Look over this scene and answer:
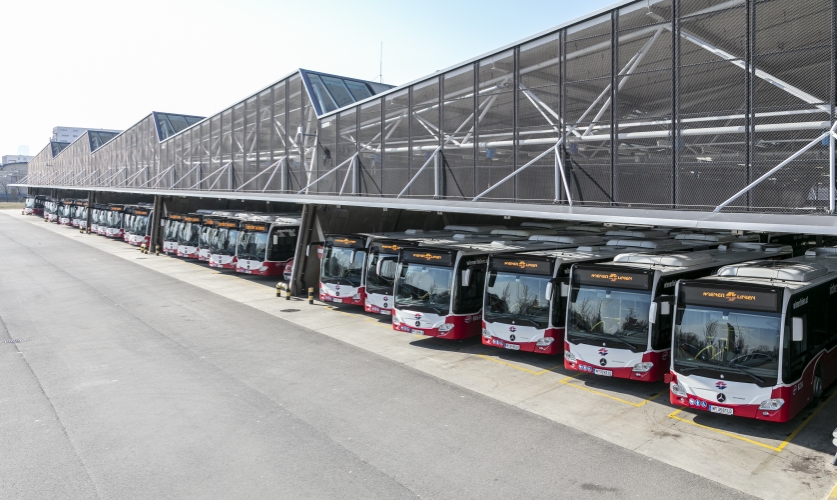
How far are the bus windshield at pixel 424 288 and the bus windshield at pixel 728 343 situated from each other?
624 centimetres

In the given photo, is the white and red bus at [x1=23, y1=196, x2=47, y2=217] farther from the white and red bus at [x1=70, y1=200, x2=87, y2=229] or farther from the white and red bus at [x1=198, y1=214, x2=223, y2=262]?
the white and red bus at [x1=198, y1=214, x2=223, y2=262]

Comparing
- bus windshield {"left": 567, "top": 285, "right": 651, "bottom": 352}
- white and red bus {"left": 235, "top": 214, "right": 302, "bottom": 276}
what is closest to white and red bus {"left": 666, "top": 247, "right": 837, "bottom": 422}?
bus windshield {"left": 567, "top": 285, "right": 651, "bottom": 352}

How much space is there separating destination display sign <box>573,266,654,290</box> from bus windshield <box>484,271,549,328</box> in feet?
4.63

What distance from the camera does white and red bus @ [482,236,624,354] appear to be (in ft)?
46.2

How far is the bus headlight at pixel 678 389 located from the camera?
1081cm

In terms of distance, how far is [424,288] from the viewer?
53.7 ft

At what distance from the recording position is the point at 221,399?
37.8ft

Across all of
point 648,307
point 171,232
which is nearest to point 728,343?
point 648,307

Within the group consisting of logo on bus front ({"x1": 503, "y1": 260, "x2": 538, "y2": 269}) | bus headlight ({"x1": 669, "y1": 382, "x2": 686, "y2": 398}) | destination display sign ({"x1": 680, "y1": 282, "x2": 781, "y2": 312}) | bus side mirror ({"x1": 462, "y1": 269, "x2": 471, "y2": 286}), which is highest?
logo on bus front ({"x1": 503, "y1": 260, "x2": 538, "y2": 269})

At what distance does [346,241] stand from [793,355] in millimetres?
13764

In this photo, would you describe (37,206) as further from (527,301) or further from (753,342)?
(753,342)

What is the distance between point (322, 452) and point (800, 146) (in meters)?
9.94

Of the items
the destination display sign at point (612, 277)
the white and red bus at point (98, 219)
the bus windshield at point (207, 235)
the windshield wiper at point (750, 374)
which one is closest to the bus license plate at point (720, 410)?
→ the windshield wiper at point (750, 374)

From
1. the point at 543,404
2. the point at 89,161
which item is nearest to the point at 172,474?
the point at 543,404
